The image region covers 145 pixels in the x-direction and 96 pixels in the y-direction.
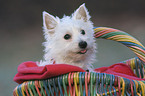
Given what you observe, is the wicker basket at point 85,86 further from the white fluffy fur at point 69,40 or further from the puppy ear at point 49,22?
the puppy ear at point 49,22

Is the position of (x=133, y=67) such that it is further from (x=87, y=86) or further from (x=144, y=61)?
(x=87, y=86)

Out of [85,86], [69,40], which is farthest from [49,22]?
[85,86]

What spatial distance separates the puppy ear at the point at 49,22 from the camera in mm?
841

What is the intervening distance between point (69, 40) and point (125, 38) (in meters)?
0.30

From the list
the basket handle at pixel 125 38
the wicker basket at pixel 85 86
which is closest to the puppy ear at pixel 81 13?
the basket handle at pixel 125 38

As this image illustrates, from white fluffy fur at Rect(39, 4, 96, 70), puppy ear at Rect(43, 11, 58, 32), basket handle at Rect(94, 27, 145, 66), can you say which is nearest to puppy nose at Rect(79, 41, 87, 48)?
white fluffy fur at Rect(39, 4, 96, 70)

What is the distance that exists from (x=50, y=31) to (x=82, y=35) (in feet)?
0.45

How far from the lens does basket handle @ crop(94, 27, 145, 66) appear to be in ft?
2.98

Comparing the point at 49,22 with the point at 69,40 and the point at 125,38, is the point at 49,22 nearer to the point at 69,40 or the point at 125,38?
the point at 69,40

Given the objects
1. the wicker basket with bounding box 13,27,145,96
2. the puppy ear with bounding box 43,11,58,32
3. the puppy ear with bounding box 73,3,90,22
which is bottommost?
the wicker basket with bounding box 13,27,145,96

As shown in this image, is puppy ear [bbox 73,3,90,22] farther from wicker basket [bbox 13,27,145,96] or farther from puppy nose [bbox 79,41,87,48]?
wicker basket [bbox 13,27,145,96]

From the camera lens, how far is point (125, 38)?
958 millimetres

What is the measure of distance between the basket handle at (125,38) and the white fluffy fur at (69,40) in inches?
5.7

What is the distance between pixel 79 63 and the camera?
2.72 feet
